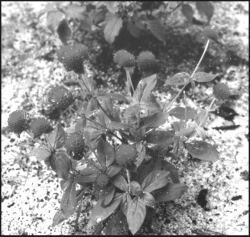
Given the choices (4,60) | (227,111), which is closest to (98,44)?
(4,60)

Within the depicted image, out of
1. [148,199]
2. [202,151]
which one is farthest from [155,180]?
[202,151]

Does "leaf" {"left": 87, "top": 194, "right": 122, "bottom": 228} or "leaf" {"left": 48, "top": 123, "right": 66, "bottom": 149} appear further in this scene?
"leaf" {"left": 48, "top": 123, "right": 66, "bottom": 149}

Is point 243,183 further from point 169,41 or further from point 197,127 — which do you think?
point 169,41

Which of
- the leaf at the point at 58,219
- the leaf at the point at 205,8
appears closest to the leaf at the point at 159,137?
the leaf at the point at 58,219

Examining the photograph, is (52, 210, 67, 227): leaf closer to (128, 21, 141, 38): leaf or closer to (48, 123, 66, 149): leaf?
(48, 123, 66, 149): leaf

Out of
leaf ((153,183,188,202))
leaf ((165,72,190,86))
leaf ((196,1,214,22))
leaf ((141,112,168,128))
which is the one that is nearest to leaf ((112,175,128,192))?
leaf ((153,183,188,202))

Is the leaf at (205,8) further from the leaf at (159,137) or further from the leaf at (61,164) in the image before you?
the leaf at (61,164)
